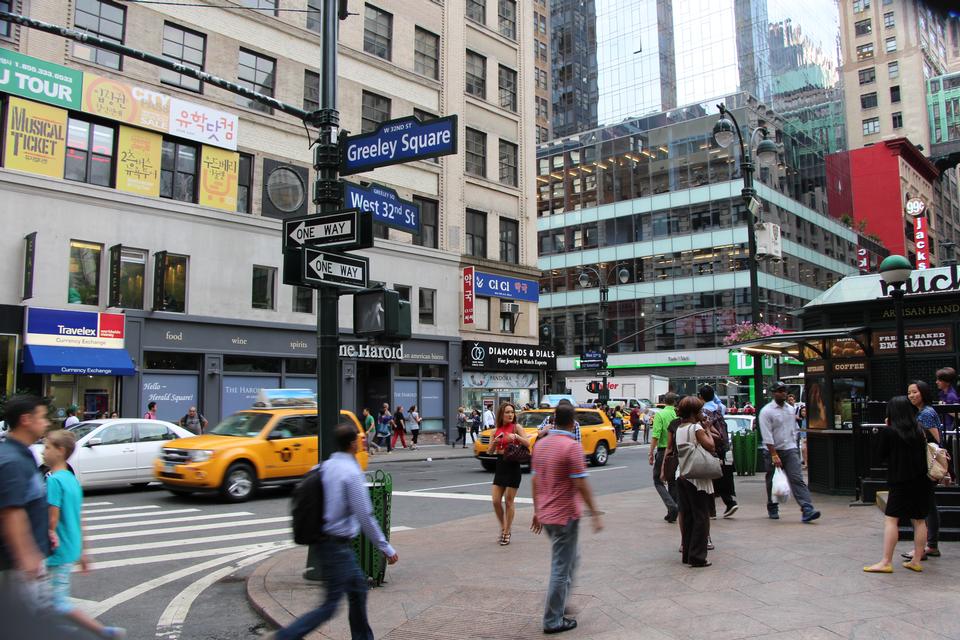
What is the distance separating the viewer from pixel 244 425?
48.9 feet

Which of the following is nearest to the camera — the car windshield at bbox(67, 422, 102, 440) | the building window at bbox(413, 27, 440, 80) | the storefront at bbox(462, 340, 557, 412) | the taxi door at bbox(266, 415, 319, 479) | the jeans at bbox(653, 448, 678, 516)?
A: the jeans at bbox(653, 448, 678, 516)

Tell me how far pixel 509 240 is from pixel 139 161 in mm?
17492

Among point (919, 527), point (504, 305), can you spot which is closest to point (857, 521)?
point (919, 527)

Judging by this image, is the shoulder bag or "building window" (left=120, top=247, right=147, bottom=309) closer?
the shoulder bag

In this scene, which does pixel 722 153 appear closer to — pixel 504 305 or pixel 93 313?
pixel 504 305

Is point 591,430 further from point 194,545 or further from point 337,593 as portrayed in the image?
point 337,593

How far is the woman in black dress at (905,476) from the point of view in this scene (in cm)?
702

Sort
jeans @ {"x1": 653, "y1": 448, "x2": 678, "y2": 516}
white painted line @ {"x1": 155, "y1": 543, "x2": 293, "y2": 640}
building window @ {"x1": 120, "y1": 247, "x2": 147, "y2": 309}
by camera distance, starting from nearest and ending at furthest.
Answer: white painted line @ {"x1": 155, "y1": 543, "x2": 293, "y2": 640} → jeans @ {"x1": 653, "y1": 448, "x2": 678, "y2": 516} → building window @ {"x1": 120, "y1": 247, "x2": 147, "y2": 309}

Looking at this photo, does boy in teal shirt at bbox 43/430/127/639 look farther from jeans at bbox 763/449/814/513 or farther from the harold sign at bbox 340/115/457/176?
jeans at bbox 763/449/814/513

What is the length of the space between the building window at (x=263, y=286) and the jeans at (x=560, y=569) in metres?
21.8

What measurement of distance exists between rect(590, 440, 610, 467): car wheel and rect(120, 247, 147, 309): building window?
46.8 ft

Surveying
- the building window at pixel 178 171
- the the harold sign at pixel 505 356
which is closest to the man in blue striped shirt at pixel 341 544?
the building window at pixel 178 171

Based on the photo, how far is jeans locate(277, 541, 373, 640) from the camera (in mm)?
4742

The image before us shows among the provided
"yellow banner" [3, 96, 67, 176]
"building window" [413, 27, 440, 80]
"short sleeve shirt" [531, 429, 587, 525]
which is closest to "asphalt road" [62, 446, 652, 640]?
"short sleeve shirt" [531, 429, 587, 525]
